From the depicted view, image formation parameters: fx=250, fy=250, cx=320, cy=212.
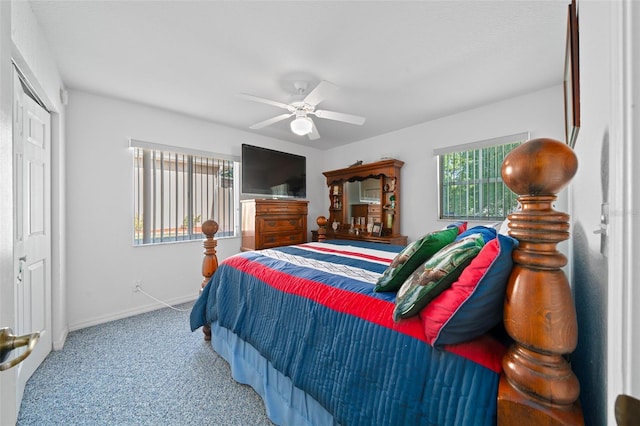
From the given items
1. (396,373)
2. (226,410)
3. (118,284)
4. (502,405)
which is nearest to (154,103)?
(118,284)

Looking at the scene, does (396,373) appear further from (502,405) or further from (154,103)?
(154,103)

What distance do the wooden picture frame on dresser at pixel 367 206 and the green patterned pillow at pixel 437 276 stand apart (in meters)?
2.64

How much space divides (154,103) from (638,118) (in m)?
3.61

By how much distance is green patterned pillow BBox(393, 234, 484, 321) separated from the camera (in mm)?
844

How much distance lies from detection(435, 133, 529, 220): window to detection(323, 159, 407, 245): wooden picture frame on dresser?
63 centimetres

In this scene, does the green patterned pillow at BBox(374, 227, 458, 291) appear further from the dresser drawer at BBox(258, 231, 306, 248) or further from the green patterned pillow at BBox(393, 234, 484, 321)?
the dresser drawer at BBox(258, 231, 306, 248)

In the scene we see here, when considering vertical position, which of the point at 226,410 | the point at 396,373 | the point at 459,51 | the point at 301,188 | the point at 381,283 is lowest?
the point at 226,410

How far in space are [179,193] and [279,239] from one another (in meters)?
1.47

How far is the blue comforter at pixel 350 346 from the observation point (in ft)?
2.50

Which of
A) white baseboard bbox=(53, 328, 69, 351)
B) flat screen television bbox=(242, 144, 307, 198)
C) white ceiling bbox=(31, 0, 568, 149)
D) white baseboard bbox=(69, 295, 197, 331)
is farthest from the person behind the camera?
flat screen television bbox=(242, 144, 307, 198)

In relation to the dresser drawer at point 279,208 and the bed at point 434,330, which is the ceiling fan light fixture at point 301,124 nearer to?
the bed at point 434,330

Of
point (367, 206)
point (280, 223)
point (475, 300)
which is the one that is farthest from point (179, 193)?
point (475, 300)

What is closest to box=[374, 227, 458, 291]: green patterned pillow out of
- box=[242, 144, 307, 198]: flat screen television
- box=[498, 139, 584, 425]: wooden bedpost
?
box=[498, 139, 584, 425]: wooden bedpost

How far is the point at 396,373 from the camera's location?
90 cm
